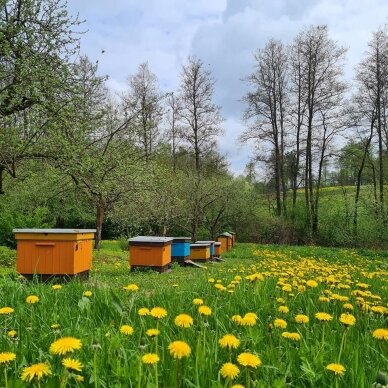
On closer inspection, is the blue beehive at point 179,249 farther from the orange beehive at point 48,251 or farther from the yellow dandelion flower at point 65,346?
the yellow dandelion flower at point 65,346

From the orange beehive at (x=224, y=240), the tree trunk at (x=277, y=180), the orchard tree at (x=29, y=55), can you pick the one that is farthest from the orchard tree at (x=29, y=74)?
the tree trunk at (x=277, y=180)

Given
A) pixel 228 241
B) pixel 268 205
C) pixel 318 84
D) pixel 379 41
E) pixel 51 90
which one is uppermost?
pixel 379 41

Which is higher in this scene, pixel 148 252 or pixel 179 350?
pixel 179 350

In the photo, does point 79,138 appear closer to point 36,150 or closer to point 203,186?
point 36,150

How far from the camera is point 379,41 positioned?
25641 mm

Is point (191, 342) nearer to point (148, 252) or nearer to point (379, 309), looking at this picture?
point (379, 309)

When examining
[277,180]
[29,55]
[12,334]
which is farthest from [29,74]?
[277,180]

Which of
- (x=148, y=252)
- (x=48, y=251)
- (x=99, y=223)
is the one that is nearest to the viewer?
(x=48, y=251)

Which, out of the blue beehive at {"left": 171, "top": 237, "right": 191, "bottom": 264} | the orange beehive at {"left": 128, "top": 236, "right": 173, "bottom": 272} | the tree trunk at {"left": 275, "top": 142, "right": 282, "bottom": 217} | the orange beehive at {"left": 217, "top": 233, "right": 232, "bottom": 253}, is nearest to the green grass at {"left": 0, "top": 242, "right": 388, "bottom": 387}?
the orange beehive at {"left": 128, "top": 236, "right": 173, "bottom": 272}

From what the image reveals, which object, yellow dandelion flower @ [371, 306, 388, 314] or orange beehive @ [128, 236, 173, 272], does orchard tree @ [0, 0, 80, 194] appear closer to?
orange beehive @ [128, 236, 173, 272]

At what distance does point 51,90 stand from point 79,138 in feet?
4.40

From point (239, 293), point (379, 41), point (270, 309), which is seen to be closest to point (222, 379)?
point (270, 309)

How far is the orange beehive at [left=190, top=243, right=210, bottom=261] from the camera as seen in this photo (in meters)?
16.0

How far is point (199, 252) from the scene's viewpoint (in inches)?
633
